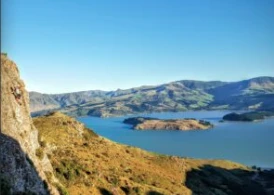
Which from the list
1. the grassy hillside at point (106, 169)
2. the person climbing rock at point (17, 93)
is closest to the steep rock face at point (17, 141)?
the person climbing rock at point (17, 93)

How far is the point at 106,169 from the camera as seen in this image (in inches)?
2586

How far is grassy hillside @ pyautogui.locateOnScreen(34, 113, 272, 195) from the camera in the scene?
5397 cm

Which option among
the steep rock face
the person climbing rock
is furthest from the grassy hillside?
the person climbing rock

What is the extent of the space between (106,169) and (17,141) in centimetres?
3577

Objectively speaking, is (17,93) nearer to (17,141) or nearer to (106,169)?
(17,141)

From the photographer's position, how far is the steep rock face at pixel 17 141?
28.4 metres

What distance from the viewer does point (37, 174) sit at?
34.3m

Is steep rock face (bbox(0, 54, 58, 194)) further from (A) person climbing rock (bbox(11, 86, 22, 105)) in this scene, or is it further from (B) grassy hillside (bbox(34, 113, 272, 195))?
(B) grassy hillside (bbox(34, 113, 272, 195))

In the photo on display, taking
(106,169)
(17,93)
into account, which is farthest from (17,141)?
(106,169)

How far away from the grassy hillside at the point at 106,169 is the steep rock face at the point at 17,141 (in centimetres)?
475

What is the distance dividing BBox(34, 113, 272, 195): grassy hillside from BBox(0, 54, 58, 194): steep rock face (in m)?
4.75

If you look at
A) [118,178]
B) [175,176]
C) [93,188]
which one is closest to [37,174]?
[93,188]

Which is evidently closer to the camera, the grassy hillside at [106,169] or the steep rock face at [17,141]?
the steep rock face at [17,141]

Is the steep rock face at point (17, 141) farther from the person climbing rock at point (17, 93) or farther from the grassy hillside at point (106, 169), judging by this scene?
the grassy hillside at point (106, 169)
